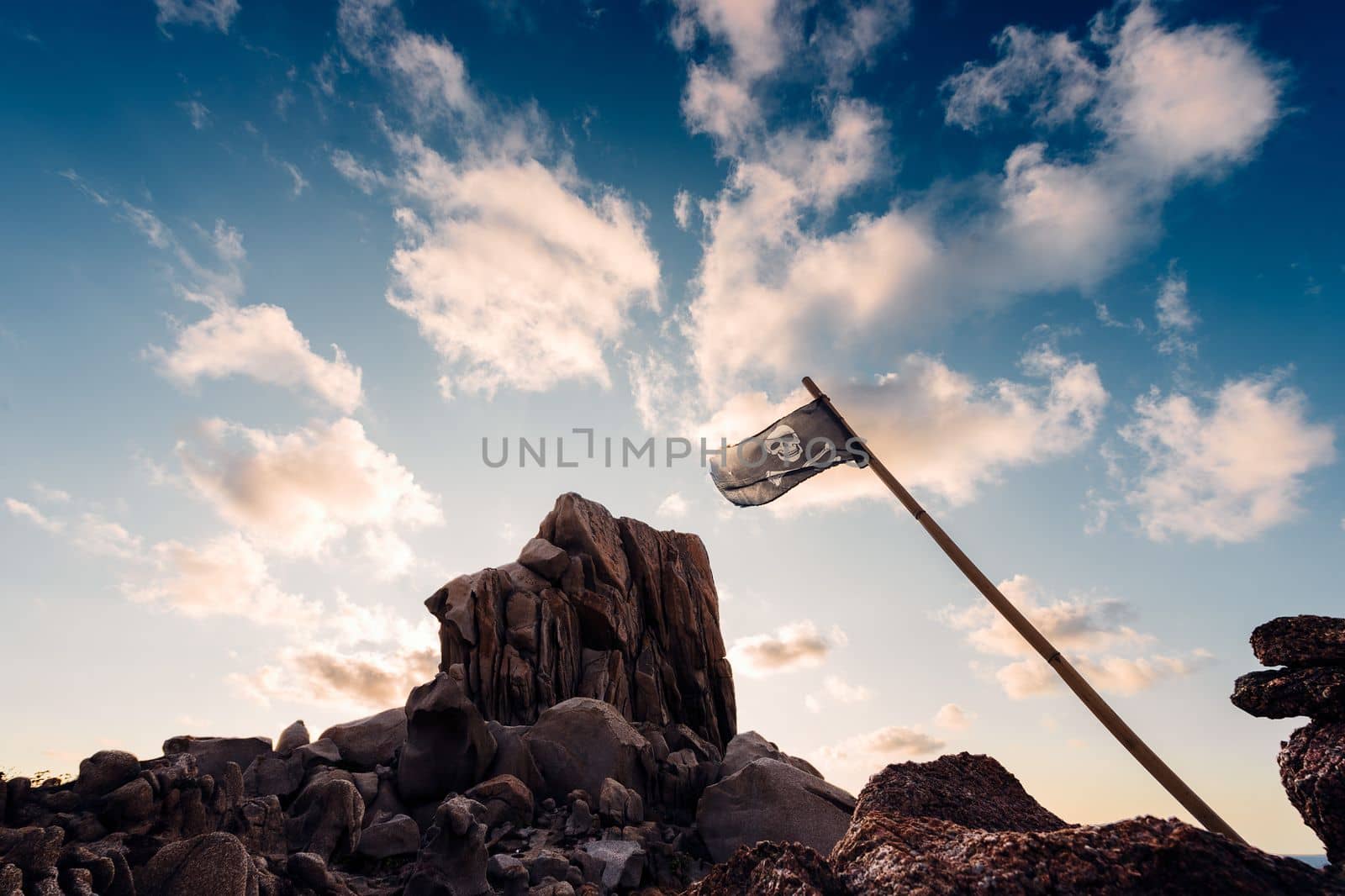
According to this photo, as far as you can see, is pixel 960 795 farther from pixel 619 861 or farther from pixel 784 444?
pixel 619 861

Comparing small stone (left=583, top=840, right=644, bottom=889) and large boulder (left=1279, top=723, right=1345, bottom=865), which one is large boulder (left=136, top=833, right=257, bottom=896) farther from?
large boulder (left=1279, top=723, right=1345, bottom=865)

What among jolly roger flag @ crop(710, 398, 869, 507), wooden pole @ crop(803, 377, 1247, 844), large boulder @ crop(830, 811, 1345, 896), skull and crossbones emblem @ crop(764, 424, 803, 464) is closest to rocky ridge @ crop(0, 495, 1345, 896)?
large boulder @ crop(830, 811, 1345, 896)

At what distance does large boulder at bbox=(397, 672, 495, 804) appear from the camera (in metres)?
21.5

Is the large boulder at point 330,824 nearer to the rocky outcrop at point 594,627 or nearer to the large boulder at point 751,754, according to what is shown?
the rocky outcrop at point 594,627

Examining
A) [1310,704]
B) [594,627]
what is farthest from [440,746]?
[1310,704]

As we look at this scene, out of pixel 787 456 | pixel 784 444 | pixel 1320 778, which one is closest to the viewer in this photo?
pixel 1320 778

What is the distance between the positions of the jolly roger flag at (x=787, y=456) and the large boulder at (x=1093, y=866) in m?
8.93

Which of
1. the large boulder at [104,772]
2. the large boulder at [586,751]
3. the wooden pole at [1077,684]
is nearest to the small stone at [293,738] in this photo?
the large boulder at [586,751]

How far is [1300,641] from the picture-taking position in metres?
5.53

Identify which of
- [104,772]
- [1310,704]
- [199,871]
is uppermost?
[104,772]

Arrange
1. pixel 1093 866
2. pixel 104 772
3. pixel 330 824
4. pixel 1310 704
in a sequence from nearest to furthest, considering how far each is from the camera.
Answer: pixel 1093 866 → pixel 1310 704 → pixel 104 772 → pixel 330 824

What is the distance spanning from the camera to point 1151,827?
3.84 m

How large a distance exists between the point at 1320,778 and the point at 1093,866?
87.7 inches

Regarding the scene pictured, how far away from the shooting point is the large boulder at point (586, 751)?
2292cm
